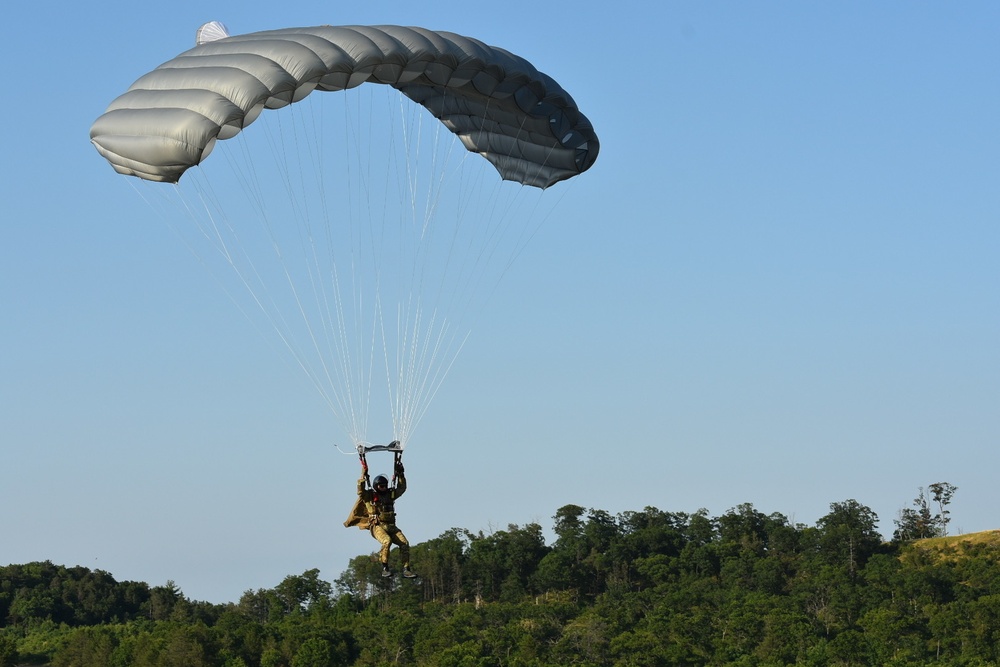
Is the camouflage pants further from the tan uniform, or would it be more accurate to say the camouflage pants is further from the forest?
the forest

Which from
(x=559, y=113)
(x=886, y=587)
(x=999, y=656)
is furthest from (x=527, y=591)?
(x=559, y=113)

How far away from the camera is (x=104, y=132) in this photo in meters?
31.1

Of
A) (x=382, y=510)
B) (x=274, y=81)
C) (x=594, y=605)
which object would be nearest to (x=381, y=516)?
(x=382, y=510)

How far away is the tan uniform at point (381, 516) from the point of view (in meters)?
30.7

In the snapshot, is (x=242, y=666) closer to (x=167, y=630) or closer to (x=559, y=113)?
(x=167, y=630)

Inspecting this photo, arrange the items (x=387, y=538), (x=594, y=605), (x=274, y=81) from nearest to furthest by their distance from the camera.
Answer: (x=274, y=81) < (x=387, y=538) < (x=594, y=605)

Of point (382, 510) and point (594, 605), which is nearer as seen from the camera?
point (382, 510)

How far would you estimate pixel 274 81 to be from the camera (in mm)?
30359

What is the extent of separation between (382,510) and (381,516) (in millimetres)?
110

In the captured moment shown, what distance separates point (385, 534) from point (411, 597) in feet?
218

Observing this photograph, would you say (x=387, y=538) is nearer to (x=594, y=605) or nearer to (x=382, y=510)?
(x=382, y=510)

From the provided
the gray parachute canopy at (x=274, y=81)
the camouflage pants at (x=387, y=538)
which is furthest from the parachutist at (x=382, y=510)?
the gray parachute canopy at (x=274, y=81)

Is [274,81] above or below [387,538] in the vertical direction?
above

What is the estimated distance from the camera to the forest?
7444 centimetres
